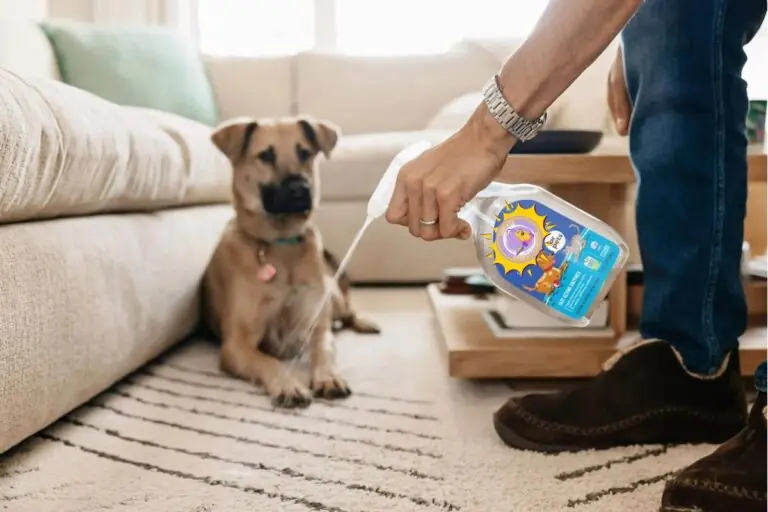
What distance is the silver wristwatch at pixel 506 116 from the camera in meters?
0.67

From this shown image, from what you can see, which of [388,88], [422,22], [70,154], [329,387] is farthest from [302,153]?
[422,22]

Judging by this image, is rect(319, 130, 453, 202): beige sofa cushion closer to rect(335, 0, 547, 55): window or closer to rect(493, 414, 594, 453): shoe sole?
rect(335, 0, 547, 55): window

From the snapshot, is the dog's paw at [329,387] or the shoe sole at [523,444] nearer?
the shoe sole at [523,444]

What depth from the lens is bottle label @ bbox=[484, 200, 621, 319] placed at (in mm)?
801

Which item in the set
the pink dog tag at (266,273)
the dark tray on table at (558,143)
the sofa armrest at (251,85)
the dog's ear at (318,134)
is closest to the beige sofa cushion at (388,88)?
the sofa armrest at (251,85)

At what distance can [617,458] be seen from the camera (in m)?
0.92

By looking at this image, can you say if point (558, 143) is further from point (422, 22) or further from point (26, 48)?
point (422, 22)

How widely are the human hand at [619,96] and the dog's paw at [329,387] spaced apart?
0.62 m

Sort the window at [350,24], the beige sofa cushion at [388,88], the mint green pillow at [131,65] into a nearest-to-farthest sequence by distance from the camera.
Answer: the mint green pillow at [131,65] < the beige sofa cushion at [388,88] < the window at [350,24]

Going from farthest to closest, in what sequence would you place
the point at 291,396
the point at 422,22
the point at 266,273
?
the point at 422,22
the point at 266,273
the point at 291,396

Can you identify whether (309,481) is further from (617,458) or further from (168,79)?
(168,79)

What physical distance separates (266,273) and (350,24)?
2497 millimetres

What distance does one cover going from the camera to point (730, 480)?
689mm

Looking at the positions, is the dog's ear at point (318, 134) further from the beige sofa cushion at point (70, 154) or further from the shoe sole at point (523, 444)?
the shoe sole at point (523, 444)
